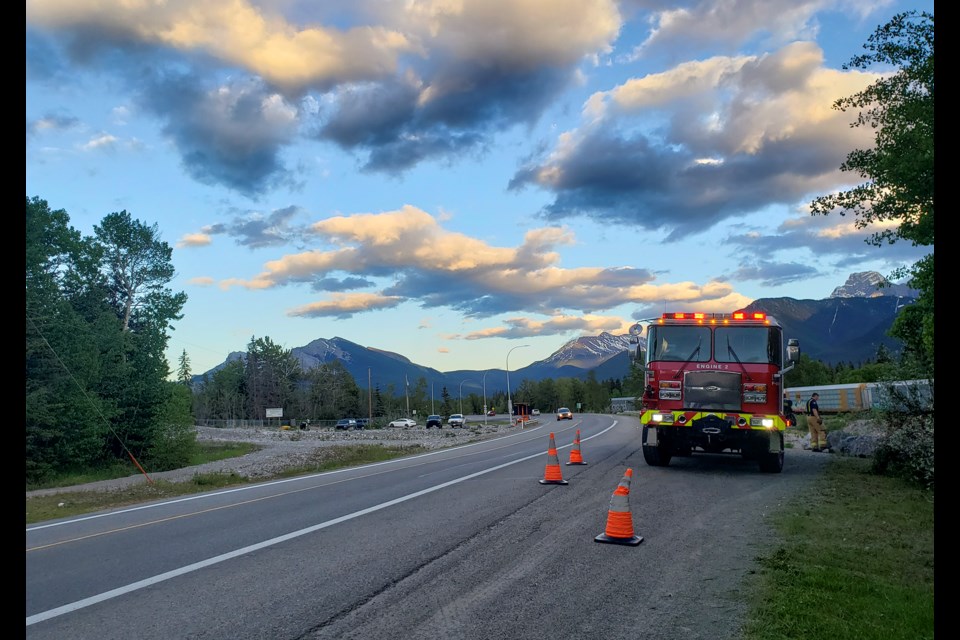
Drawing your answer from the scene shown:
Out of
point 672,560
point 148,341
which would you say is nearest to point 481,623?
point 672,560

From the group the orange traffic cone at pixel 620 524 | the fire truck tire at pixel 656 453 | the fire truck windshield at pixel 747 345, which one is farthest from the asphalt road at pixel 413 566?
the fire truck windshield at pixel 747 345

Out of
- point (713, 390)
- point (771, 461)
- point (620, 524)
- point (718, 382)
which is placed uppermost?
point (718, 382)

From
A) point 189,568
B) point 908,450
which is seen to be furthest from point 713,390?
point 189,568

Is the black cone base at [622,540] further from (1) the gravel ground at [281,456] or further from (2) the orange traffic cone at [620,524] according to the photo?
(1) the gravel ground at [281,456]

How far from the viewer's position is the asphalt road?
225 inches

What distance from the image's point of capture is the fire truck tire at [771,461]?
15453mm

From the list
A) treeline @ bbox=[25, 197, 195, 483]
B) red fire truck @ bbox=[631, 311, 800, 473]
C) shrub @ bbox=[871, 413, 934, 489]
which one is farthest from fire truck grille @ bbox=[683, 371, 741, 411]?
treeline @ bbox=[25, 197, 195, 483]

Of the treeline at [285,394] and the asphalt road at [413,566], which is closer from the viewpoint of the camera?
the asphalt road at [413,566]

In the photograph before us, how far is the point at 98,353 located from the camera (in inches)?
1608

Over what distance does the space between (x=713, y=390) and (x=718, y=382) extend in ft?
0.67

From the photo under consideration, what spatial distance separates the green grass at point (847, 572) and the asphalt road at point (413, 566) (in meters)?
0.31

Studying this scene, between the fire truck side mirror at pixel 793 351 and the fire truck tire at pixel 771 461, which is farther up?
the fire truck side mirror at pixel 793 351

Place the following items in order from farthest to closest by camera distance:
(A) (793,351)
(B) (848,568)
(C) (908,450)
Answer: (C) (908,450), (A) (793,351), (B) (848,568)

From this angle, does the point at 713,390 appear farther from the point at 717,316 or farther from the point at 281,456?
the point at 281,456
